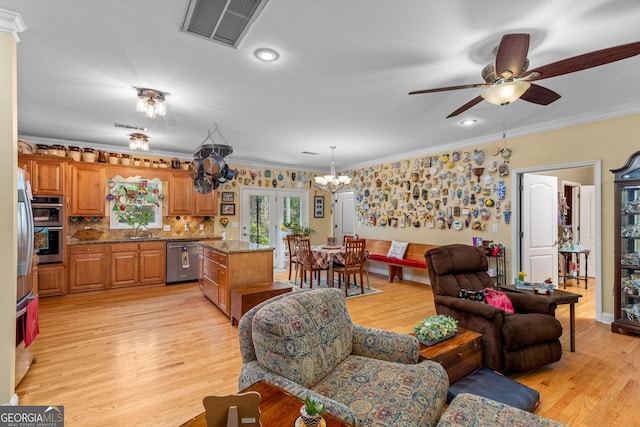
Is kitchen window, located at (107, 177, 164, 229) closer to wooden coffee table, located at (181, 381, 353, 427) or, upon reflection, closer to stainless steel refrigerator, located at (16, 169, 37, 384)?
stainless steel refrigerator, located at (16, 169, 37, 384)

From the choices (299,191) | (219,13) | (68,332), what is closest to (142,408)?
(68,332)

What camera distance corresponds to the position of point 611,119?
383 cm

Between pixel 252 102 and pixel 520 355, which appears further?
pixel 252 102

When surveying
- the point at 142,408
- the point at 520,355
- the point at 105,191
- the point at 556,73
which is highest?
the point at 556,73

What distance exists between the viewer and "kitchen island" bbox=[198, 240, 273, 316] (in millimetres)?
3984

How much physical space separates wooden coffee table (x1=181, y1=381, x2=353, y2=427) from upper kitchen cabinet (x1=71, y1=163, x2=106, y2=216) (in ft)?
18.1

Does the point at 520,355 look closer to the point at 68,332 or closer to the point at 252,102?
the point at 252,102

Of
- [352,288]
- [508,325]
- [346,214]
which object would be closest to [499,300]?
[508,325]

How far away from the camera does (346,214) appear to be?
8.15 metres

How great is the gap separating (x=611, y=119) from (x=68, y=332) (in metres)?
6.91

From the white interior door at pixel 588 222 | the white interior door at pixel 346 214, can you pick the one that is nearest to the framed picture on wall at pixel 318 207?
the white interior door at pixel 346 214

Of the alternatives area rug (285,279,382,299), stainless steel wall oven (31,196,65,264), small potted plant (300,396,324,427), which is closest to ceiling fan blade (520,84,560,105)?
Answer: small potted plant (300,396,324,427)

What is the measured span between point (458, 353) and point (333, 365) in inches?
41.8

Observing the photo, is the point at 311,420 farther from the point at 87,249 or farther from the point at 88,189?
the point at 88,189
